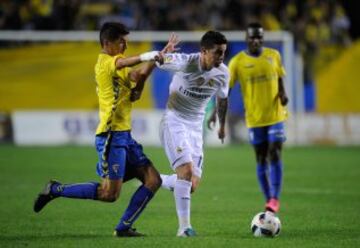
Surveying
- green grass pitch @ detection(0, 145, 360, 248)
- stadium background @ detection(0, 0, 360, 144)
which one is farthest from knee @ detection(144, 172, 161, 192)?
stadium background @ detection(0, 0, 360, 144)

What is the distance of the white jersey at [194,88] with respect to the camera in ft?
31.4

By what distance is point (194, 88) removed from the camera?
9.66 meters

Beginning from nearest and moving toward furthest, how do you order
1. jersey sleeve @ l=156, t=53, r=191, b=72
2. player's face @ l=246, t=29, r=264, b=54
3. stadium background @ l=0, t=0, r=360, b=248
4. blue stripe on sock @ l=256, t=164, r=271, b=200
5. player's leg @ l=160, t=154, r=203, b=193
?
1. jersey sleeve @ l=156, t=53, r=191, b=72
2. player's leg @ l=160, t=154, r=203, b=193
3. player's face @ l=246, t=29, r=264, b=54
4. blue stripe on sock @ l=256, t=164, r=271, b=200
5. stadium background @ l=0, t=0, r=360, b=248

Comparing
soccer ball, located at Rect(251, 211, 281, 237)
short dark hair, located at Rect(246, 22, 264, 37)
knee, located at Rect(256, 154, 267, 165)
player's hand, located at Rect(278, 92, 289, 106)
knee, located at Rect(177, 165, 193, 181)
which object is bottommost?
soccer ball, located at Rect(251, 211, 281, 237)

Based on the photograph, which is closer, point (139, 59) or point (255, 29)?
point (139, 59)

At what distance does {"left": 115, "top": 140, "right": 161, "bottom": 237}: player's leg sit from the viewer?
9.35 metres

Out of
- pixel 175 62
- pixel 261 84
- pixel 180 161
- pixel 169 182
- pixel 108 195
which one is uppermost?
pixel 261 84

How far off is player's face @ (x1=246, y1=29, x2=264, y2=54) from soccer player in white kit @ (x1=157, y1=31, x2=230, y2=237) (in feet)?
6.62

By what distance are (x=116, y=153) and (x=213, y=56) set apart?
1421 millimetres

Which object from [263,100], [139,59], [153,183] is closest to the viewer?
[139,59]

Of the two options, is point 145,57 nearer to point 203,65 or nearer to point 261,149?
point 203,65

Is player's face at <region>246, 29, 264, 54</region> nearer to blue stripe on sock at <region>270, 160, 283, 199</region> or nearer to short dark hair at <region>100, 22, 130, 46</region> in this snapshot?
blue stripe on sock at <region>270, 160, 283, 199</region>

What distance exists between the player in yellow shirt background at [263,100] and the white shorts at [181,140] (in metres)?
2.39

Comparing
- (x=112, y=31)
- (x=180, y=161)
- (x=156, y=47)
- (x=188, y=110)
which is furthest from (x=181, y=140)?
(x=156, y=47)
